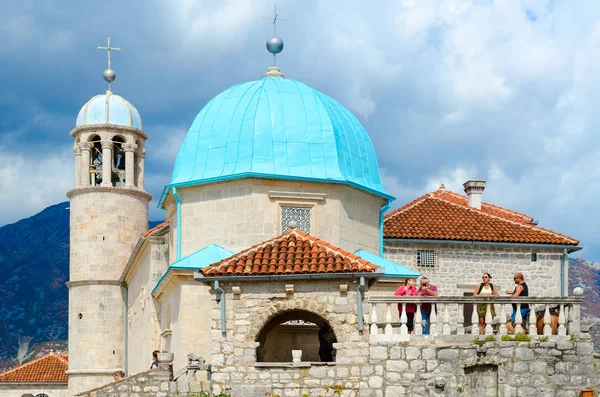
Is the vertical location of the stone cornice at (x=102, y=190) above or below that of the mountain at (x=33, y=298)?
above

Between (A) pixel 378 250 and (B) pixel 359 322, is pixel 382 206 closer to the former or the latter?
(A) pixel 378 250

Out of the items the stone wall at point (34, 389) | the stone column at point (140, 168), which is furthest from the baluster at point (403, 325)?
the stone wall at point (34, 389)

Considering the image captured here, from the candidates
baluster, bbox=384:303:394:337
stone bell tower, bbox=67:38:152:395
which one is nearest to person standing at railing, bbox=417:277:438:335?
baluster, bbox=384:303:394:337

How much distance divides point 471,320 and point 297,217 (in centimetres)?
676

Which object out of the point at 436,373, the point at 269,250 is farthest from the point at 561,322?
the point at 269,250

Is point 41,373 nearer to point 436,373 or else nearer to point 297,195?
point 297,195

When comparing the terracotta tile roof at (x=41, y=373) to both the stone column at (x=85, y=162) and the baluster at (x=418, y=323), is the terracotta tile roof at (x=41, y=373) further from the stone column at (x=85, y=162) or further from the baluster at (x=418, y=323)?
the baluster at (x=418, y=323)

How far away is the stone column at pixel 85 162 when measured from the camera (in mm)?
40812

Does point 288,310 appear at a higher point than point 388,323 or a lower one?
higher

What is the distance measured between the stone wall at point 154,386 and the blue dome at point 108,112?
22.3 meters

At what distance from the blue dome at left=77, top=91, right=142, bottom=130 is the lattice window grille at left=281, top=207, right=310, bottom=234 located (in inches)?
733

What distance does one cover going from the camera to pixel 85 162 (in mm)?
40844

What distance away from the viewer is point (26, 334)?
534 ft

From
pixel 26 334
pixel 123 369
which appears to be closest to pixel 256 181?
pixel 123 369
